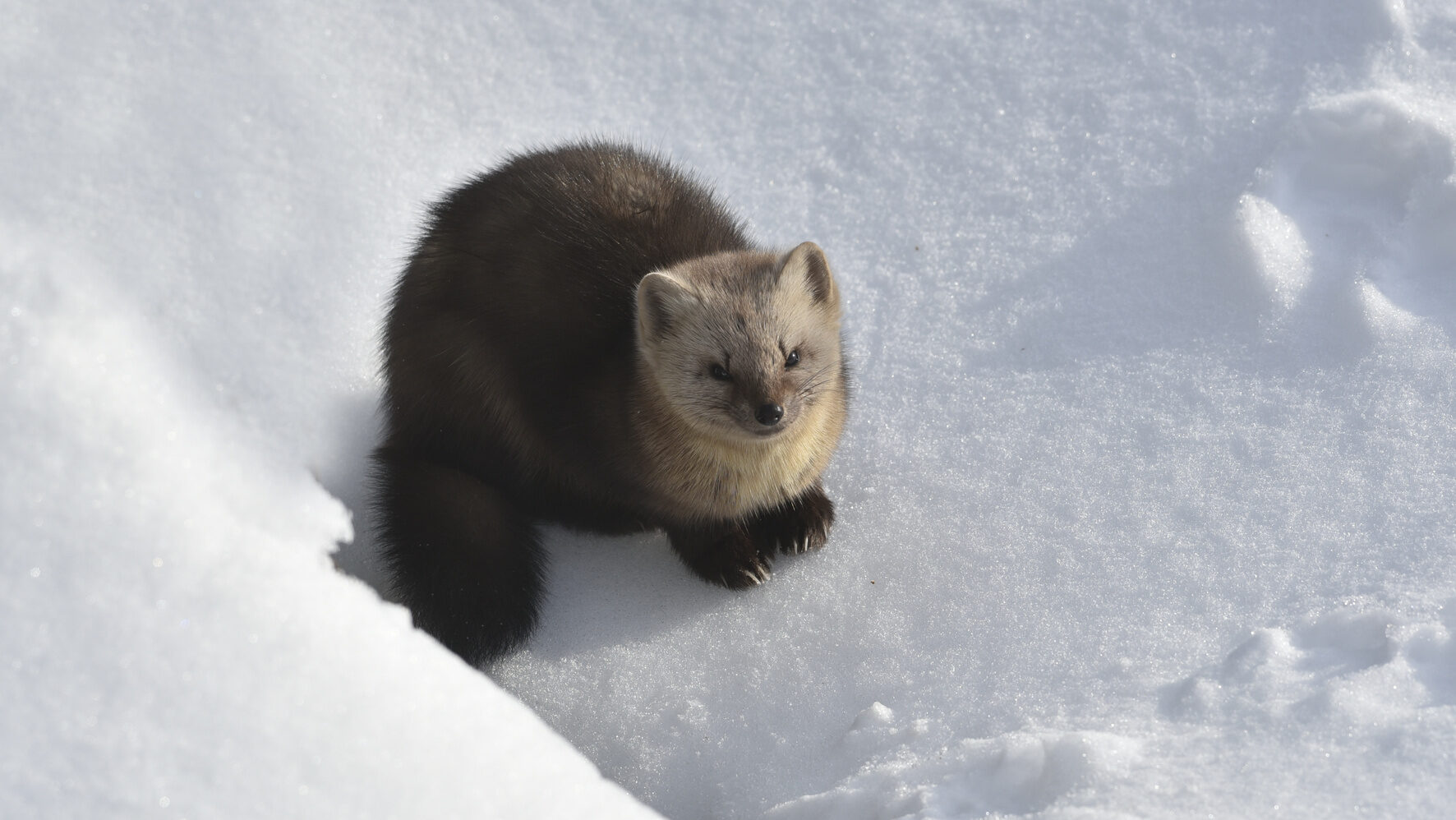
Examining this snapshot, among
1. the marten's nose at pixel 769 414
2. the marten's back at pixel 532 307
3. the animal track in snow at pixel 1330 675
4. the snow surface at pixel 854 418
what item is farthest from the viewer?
the marten's back at pixel 532 307

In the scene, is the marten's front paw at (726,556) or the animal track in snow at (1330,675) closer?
the animal track in snow at (1330,675)

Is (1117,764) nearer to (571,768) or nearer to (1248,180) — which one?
(571,768)

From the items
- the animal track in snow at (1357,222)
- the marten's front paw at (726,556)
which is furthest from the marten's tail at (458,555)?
the animal track in snow at (1357,222)

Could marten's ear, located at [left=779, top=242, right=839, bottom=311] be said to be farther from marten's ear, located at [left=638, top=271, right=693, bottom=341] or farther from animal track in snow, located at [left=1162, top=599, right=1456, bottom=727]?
animal track in snow, located at [left=1162, top=599, right=1456, bottom=727]

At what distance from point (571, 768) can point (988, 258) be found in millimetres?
1976

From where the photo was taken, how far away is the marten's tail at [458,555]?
2.83 metres

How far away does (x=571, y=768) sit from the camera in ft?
6.52

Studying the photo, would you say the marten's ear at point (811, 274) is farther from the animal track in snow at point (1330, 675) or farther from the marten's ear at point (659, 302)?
the animal track in snow at point (1330, 675)

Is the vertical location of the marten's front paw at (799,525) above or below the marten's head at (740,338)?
below

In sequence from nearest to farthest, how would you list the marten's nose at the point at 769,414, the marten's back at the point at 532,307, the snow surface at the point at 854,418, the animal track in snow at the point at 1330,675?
the snow surface at the point at 854,418
the animal track in snow at the point at 1330,675
the marten's nose at the point at 769,414
the marten's back at the point at 532,307

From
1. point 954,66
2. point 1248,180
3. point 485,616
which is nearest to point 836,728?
point 485,616

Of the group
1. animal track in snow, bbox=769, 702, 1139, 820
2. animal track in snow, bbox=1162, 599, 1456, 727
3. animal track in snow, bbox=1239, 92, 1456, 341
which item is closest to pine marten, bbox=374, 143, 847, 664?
animal track in snow, bbox=769, 702, 1139, 820

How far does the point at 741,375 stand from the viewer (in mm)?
2832

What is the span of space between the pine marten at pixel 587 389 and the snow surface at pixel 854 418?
14 cm
